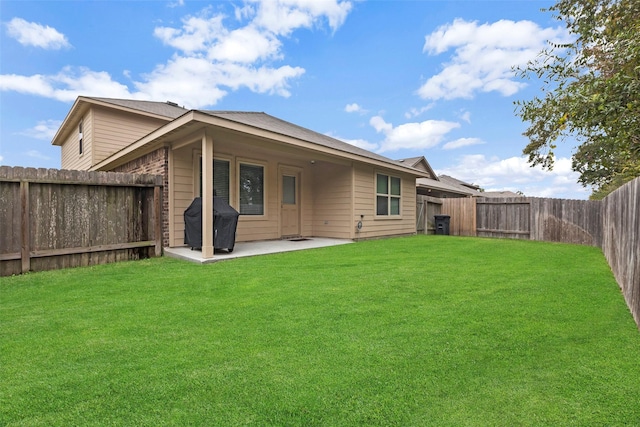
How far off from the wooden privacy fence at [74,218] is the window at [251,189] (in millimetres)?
2163

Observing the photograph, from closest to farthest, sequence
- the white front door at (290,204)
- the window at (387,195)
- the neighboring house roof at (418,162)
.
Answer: the white front door at (290,204), the window at (387,195), the neighboring house roof at (418,162)

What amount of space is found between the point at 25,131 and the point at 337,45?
14.3 metres

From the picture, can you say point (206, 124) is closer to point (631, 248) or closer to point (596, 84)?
point (596, 84)

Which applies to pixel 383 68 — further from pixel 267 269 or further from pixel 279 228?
pixel 267 269

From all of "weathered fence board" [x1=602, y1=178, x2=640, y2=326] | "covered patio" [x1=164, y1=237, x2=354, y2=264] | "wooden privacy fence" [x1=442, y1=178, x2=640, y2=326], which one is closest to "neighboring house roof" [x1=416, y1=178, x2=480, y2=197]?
"wooden privacy fence" [x1=442, y1=178, x2=640, y2=326]

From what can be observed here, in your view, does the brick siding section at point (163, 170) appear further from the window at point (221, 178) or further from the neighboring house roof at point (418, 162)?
the neighboring house roof at point (418, 162)

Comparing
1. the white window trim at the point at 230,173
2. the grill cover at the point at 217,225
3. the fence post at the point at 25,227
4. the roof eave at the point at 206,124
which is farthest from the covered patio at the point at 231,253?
the roof eave at the point at 206,124

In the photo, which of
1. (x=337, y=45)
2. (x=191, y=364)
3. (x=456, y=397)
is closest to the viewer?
(x=456, y=397)

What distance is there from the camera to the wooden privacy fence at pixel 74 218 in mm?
5027

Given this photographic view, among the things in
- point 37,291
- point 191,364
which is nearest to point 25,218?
point 37,291

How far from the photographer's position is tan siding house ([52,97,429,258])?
6570mm

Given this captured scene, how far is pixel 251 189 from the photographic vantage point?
8.59m

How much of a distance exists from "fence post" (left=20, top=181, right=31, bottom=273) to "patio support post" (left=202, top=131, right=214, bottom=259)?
2.67 m

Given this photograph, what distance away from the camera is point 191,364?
2055mm
